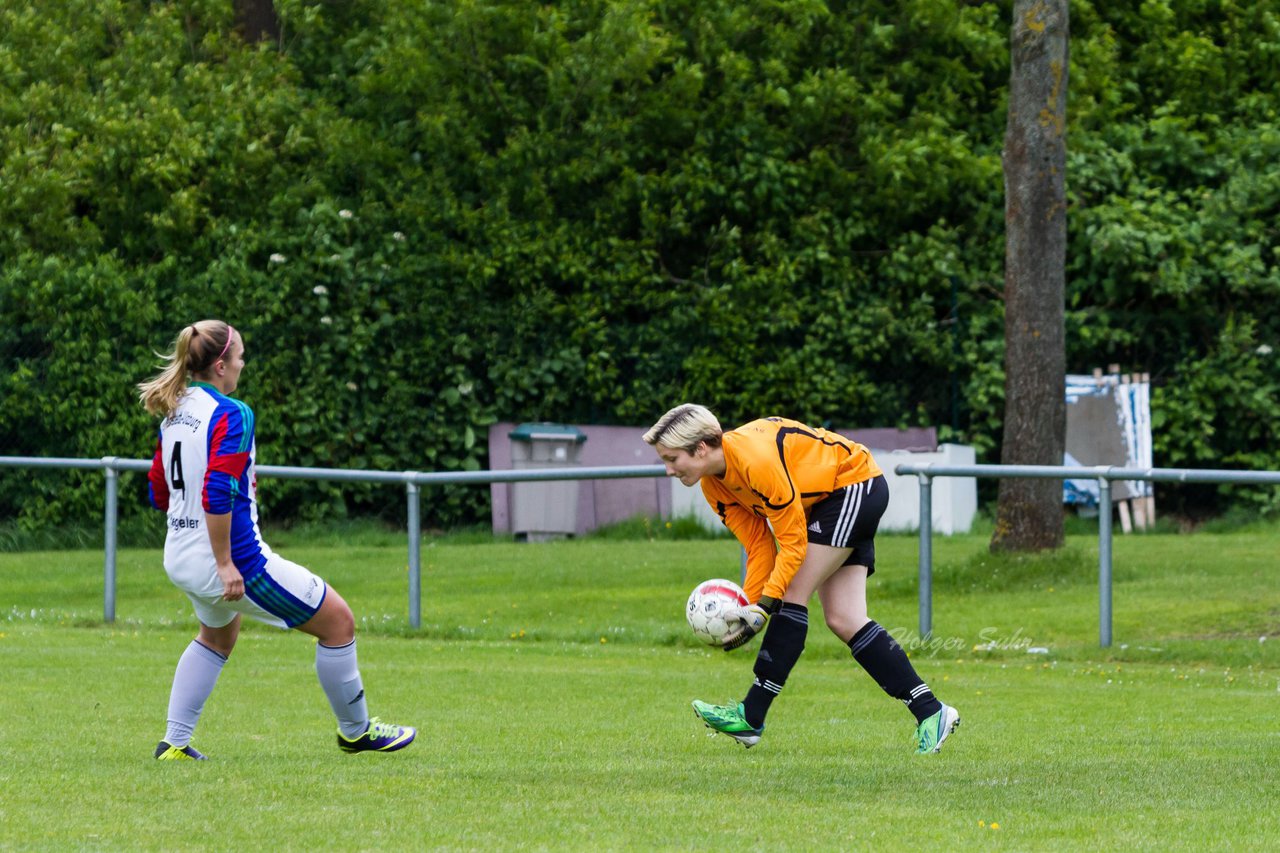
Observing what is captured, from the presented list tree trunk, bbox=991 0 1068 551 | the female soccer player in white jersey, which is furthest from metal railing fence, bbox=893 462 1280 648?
the female soccer player in white jersey

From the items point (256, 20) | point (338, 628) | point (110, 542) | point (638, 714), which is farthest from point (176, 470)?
point (256, 20)

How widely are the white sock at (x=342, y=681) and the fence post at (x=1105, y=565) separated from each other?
6.20 meters

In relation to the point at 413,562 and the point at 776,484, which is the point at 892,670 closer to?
the point at 776,484

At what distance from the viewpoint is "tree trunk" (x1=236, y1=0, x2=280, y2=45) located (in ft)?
77.9

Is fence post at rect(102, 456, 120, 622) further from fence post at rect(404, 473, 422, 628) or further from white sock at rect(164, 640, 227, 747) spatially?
white sock at rect(164, 640, 227, 747)

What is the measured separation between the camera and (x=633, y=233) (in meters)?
20.6

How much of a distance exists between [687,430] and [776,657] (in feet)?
3.53

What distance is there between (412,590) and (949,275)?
28.4ft

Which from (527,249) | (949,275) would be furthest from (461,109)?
(949,275)

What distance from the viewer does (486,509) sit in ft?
60.8

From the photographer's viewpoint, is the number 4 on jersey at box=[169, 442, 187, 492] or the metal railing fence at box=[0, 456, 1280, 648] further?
the metal railing fence at box=[0, 456, 1280, 648]

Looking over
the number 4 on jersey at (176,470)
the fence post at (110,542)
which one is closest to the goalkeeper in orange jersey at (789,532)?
the number 4 on jersey at (176,470)

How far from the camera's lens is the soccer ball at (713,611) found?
284 inches

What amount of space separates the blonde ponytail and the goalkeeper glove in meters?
2.18
